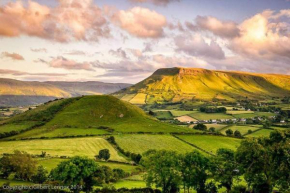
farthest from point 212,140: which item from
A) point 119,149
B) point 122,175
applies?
point 122,175

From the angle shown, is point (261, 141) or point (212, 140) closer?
point (261, 141)

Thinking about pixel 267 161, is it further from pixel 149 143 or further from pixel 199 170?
pixel 149 143

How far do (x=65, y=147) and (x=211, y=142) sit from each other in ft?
267

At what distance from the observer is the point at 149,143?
154 metres

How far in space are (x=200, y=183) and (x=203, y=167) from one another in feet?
14.6

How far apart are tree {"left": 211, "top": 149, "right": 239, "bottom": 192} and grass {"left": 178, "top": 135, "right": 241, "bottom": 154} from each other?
6534 centimetres

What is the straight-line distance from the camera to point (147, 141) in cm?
15862

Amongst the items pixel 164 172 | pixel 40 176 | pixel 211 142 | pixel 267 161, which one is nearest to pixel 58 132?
pixel 211 142

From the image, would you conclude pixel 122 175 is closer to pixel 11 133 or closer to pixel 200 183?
pixel 200 183

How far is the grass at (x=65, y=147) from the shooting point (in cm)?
12874

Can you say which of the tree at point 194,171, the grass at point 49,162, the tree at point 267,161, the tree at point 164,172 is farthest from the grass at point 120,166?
the tree at point 267,161

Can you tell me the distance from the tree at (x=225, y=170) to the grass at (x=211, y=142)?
65.3 metres

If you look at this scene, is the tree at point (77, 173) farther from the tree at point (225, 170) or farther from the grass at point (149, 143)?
the grass at point (149, 143)

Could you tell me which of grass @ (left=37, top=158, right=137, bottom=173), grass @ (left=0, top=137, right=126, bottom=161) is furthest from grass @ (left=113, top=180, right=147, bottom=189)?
grass @ (left=0, top=137, right=126, bottom=161)
